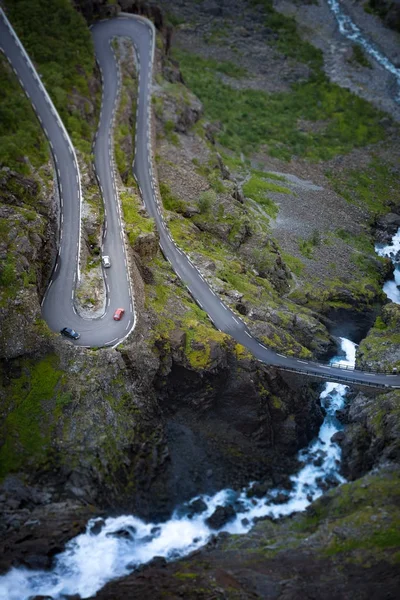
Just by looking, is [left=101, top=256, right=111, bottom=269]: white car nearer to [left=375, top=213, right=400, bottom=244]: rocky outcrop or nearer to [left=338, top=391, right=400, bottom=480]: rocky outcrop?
[left=338, top=391, right=400, bottom=480]: rocky outcrop

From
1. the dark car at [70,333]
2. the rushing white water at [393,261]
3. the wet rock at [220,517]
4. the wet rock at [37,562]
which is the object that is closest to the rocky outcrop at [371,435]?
the wet rock at [220,517]

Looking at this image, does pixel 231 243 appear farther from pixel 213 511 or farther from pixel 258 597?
pixel 258 597

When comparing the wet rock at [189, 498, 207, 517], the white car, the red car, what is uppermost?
the white car

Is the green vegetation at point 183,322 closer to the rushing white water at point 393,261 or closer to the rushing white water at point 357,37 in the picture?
the rushing white water at point 393,261

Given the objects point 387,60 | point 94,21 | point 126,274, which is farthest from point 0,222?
point 387,60

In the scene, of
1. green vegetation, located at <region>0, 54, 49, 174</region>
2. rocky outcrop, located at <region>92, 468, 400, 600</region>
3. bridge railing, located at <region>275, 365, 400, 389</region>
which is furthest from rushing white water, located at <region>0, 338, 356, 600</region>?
green vegetation, located at <region>0, 54, 49, 174</region>

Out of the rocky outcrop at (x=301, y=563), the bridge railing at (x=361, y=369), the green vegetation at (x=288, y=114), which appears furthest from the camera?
the green vegetation at (x=288, y=114)
